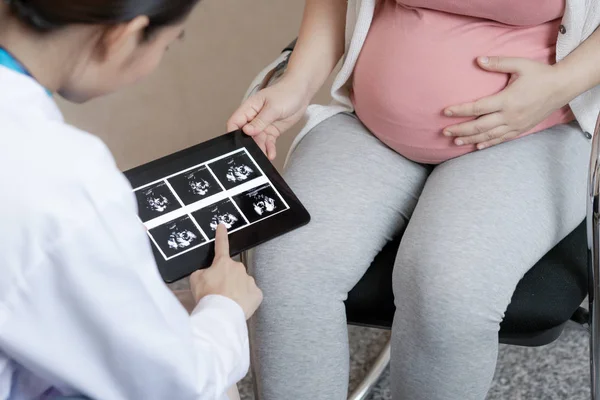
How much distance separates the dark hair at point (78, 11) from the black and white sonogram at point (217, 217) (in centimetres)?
39

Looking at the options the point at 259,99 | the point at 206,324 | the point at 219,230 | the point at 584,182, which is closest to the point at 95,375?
the point at 206,324

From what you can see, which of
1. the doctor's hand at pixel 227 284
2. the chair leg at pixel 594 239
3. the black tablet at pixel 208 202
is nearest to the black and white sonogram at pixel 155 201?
the black tablet at pixel 208 202

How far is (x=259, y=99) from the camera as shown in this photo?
3.76 feet

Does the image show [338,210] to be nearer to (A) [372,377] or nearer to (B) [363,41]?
(B) [363,41]

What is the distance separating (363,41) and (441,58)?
141 mm

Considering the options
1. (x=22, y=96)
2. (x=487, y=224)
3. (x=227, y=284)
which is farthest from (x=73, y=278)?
(x=487, y=224)

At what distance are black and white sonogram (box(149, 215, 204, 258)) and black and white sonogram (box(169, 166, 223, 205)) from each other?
4 cm

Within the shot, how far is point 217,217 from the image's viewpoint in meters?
1.03

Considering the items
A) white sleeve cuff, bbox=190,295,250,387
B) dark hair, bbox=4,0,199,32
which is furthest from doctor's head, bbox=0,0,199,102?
white sleeve cuff, bbox=190,295,250,387

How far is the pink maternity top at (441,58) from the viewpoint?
3.51 feet

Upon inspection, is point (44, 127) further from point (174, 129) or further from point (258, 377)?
point (174, 129)

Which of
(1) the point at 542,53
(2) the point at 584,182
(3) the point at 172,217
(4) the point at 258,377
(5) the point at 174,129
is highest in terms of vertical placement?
(1) the point at 542,53

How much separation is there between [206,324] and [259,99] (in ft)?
1.36

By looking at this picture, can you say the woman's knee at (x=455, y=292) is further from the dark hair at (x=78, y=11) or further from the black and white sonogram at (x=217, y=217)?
the dark hair at (x=78, y=11)
